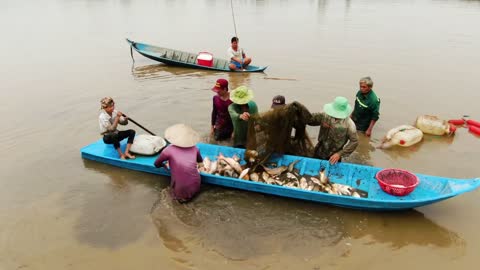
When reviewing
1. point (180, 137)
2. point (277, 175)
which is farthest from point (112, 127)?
point (277, 175)

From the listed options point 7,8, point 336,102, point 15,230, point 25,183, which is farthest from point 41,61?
point 7,8

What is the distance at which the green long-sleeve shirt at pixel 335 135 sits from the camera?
563cm

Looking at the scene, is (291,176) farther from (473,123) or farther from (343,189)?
(473,123)

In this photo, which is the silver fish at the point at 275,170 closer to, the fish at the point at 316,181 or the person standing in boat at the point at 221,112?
the fish at the point at 316,181

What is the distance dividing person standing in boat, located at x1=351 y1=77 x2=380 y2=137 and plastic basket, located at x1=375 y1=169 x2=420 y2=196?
2096 millimetres

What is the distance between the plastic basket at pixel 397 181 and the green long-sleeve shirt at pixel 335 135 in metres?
0.63

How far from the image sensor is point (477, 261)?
4.42 m

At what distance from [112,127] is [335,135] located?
385cm

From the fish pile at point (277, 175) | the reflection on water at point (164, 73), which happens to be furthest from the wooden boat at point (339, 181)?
the reflection on water at point (164, 73)

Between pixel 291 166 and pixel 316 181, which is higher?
pixel 291 166

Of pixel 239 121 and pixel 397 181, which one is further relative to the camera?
pixel 239 121

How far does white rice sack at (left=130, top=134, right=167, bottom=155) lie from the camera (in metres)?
6.43

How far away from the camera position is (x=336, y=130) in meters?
5.69

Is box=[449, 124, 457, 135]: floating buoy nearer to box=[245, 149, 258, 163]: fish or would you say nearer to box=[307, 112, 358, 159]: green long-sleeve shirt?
box=[307, 112, 358, 159]: green long-sleeve shirt
